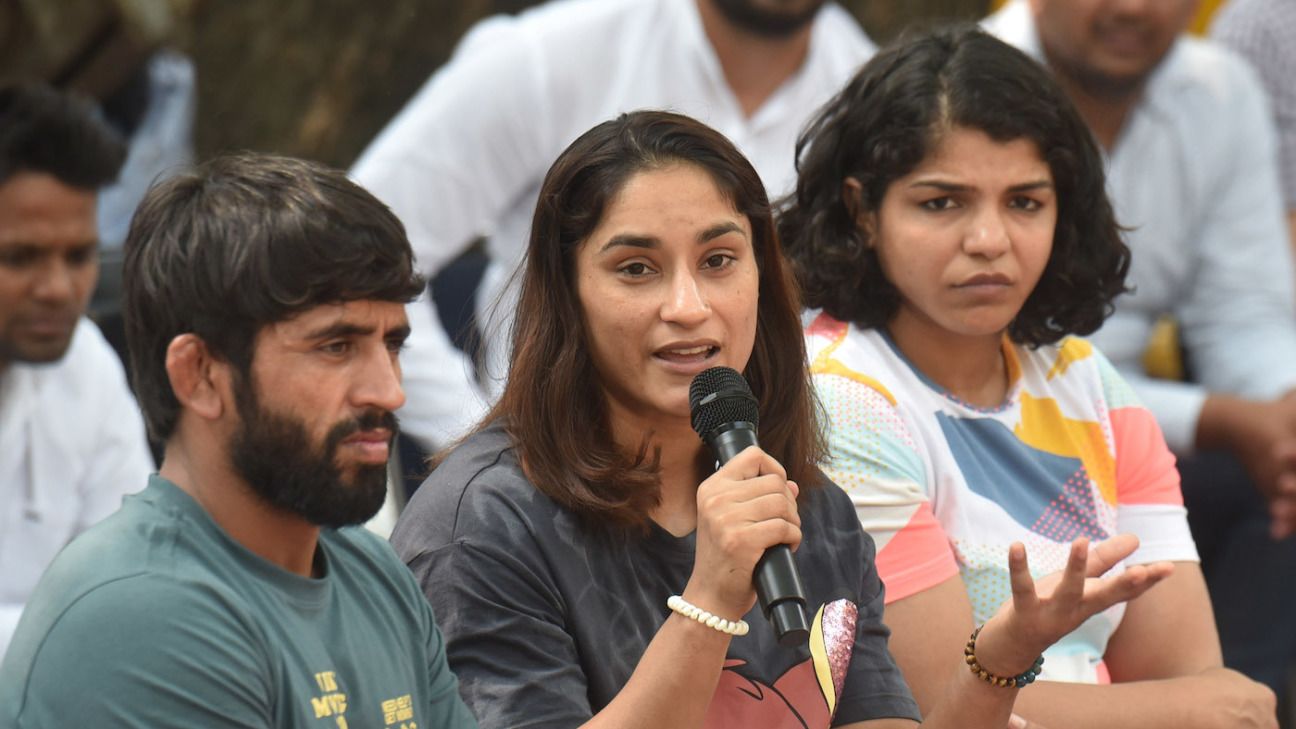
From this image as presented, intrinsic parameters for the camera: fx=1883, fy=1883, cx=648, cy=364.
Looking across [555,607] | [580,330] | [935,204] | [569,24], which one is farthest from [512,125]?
[555,607]

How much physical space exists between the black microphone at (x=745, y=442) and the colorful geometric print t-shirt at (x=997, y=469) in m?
0.49

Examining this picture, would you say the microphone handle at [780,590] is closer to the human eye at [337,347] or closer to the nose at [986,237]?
the human eye at [337,347]

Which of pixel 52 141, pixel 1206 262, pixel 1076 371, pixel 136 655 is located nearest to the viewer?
pixel 136 655

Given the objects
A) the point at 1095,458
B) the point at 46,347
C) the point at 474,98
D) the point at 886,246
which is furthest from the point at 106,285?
Answer: the point at 1095,458

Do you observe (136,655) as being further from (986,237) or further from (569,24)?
(569,24)

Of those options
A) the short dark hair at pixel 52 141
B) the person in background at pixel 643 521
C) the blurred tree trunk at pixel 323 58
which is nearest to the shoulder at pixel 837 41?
the blurred tree trunk at pixel 323 58

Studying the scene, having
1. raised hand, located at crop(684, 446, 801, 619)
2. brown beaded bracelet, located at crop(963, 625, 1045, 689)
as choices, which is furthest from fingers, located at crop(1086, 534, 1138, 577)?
raised hand, located at crop(684, 446, 801, 619)

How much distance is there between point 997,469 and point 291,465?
1.24 m

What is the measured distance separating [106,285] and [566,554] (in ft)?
7.44

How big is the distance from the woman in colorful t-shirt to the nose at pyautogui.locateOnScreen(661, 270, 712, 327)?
1.49ft

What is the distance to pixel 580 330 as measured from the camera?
2.38m

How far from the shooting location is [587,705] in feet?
7.19

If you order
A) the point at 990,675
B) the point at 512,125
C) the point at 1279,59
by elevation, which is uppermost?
the point at 512,125

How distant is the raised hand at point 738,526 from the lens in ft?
6.64
